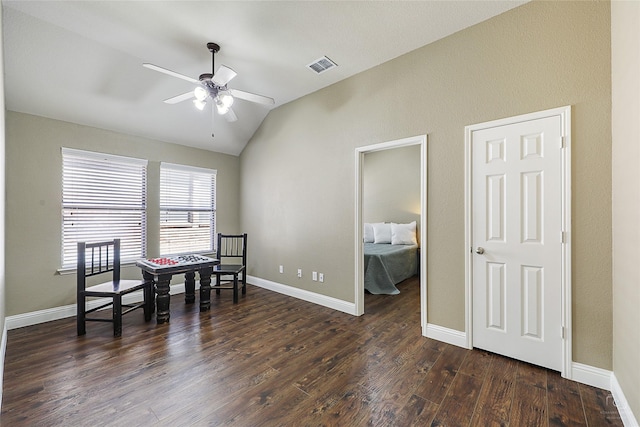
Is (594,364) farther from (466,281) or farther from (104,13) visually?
(104,13)

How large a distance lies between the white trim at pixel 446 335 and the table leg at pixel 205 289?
2768 millimetres

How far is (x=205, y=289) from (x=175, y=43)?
295 centimetres

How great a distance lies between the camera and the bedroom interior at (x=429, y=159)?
1931 mm

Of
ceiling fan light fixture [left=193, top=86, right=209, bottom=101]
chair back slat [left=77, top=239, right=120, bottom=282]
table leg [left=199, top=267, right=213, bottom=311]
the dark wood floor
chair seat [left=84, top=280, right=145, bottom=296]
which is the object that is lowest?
the dark wood floor

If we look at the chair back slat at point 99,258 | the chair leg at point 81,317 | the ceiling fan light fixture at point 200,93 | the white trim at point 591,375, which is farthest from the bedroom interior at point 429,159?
the ceiling fan light fixture at point 200,93

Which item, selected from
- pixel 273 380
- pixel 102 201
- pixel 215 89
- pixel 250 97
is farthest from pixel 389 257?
pixel 102 201

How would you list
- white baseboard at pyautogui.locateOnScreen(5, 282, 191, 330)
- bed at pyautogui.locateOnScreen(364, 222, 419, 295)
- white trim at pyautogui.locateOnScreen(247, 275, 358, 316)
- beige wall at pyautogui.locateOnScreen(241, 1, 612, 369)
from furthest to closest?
bed at pyautogui.locateOnScreen(364, 222, 419, 295) < white trim at pyautogui.locateOnScreen(247, 275, 358, 316) < white baseboard at pyautogui.locateOnScreen(5, 282, 191, 330) < beige wall at pyautogui.locateOnScreen(241, 1, 612, 369)

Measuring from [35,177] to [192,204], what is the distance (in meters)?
1.91

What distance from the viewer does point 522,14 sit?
2.34 meters

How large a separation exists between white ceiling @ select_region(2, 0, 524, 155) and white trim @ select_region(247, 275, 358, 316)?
9.75ft

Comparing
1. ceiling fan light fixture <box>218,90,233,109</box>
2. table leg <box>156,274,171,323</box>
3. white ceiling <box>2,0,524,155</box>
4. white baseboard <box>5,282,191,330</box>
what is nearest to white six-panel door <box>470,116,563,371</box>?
white ceiling <box>2,0,524,155</box>

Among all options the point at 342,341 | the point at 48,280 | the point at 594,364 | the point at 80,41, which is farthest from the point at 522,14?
the point at 48,280

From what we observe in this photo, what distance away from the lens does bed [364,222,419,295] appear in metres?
4.49

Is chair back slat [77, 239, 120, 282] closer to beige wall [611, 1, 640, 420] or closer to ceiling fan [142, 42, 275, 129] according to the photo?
ceiling fan [142, 42, 275, 129]
